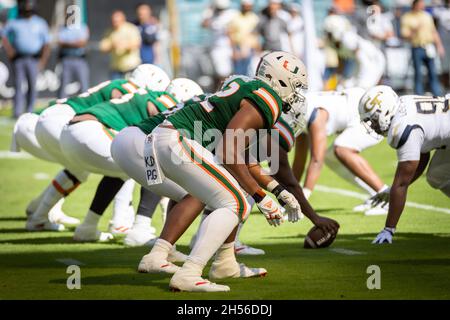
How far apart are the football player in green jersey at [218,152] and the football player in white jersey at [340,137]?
364cm

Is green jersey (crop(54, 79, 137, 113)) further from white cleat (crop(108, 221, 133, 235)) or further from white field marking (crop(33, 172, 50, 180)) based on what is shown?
white field marking (crop(33, 172, 50, 180))

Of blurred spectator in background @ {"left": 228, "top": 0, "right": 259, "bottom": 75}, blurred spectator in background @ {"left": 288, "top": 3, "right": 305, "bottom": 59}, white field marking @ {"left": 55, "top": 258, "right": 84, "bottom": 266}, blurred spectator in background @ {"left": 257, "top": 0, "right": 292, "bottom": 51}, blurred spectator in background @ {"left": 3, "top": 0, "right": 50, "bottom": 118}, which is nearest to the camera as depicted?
white field marking @ {"left": 55, "top": 258, "right": 84, "bottom": 266}

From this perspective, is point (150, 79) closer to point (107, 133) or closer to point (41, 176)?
point (107, 133)

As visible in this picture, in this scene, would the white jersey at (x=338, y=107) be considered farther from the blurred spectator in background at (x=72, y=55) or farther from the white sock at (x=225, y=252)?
the blurred spectator in background at (x=72, y=55)

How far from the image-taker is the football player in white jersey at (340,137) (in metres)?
10.4

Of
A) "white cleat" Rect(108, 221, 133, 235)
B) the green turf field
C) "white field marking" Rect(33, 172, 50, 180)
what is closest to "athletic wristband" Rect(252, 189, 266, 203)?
the green turf field

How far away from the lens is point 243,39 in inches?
874

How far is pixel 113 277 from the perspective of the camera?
7055mm

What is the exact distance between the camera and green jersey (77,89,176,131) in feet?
28.1

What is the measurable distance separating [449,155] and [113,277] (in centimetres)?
307

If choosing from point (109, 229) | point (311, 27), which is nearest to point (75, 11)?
point (311, 27)

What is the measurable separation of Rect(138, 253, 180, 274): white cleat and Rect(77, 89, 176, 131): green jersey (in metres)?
1.94

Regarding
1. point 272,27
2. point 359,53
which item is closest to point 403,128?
point 359,53
